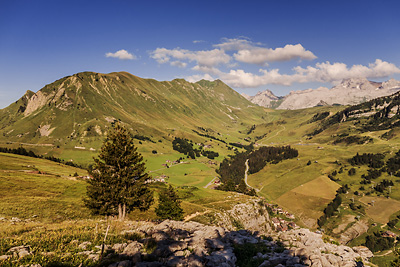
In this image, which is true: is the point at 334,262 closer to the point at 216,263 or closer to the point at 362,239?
the point at 216,263

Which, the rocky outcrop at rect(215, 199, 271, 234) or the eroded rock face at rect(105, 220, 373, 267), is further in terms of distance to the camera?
the rocky outcrop at rect(215, 199, 271, 234)

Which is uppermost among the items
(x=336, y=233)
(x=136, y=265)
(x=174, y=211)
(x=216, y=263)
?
→ (x=136, y=265)

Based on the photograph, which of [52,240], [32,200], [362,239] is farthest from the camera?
[362,239]

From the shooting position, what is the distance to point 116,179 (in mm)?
34938

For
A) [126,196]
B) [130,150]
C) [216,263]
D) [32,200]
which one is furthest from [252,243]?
[32,200]

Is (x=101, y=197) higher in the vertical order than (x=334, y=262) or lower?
higher

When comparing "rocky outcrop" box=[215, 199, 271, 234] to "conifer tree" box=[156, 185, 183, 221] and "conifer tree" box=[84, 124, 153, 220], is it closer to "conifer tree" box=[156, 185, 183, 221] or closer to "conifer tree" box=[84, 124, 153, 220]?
"conifer tree" box=[156, 185, 183, 221]

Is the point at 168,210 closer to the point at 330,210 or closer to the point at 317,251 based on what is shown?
the point at 317,251

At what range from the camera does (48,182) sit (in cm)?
7288

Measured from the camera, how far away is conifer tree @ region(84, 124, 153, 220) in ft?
113

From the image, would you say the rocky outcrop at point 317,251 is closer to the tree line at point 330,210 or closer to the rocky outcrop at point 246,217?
the rocky outcrop at point 246,217

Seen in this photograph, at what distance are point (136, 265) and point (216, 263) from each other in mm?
7788

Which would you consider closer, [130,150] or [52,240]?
[52,240]

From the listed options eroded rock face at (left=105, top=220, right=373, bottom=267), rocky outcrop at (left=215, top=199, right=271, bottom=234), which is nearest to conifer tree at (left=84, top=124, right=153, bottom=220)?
eroded rock face at (left=105, top=220, right=373, bottom=267)
